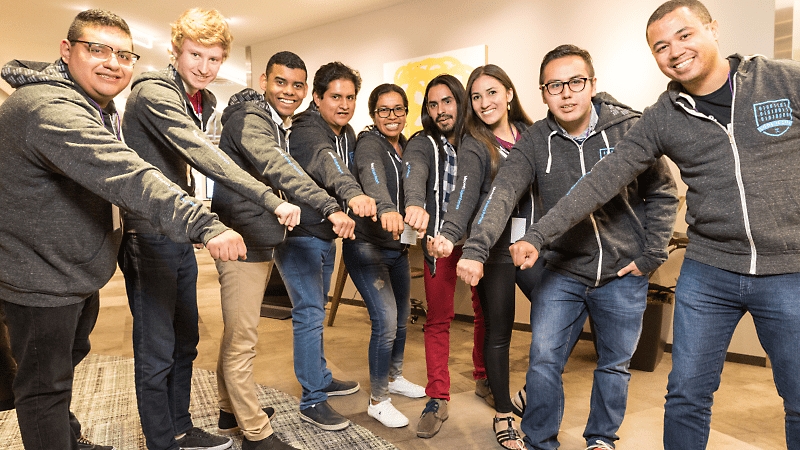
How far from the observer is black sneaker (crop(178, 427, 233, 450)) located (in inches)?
87.4

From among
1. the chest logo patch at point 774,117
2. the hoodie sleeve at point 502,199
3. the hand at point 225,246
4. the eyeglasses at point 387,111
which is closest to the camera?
the hand at point 225,246

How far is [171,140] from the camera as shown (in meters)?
1.78

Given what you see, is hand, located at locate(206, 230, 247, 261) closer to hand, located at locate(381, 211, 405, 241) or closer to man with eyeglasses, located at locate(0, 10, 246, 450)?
man with eyeglasses, located at locate(0, 10, 246, 450)

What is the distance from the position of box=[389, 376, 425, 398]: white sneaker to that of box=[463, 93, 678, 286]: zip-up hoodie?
1245 mm

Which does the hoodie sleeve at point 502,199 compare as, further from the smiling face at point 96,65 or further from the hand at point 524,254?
the smiling face at point 96,65

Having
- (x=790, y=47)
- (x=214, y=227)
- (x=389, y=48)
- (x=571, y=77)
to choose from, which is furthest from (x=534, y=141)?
(x=389, y=48)

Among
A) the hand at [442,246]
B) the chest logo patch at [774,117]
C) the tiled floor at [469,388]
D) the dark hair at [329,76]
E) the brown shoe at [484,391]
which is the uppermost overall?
the dark hair at [329,76]

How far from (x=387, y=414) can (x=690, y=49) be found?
1.96 m

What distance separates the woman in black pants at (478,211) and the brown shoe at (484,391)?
47 cm

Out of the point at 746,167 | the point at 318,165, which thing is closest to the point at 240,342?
the point at 318,165

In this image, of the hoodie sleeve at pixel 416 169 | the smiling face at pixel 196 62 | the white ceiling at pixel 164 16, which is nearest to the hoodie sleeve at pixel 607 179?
the hoodie sleeve at pixel 416 169

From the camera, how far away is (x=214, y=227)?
143cm

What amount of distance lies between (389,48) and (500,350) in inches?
158

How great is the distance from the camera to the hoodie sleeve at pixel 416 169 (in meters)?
2.42
